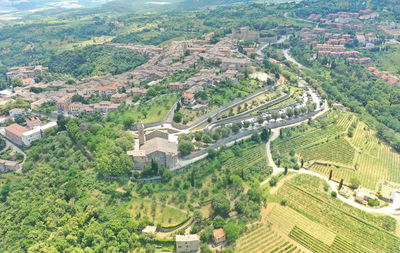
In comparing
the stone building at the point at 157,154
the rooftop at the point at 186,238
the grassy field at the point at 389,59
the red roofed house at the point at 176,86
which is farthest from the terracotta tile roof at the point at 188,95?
the grassy field at the point at 389,59

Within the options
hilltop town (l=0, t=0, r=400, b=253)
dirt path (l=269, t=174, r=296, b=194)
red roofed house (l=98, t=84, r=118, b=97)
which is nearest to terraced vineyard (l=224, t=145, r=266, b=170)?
hilltop town (l=0, t=0, r=400, b=253)

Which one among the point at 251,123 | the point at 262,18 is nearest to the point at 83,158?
the point at 251,123

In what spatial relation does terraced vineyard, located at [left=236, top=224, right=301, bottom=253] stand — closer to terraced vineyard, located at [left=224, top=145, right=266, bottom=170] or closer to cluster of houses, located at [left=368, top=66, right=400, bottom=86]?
terraced vineyard, located at [left=224, top=145, right=266, bottom=170]

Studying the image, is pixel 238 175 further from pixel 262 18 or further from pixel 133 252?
pixel 262 18

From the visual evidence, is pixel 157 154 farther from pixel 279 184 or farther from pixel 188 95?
pixel 188 95

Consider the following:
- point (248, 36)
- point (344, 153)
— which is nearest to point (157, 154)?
point (344, 153)

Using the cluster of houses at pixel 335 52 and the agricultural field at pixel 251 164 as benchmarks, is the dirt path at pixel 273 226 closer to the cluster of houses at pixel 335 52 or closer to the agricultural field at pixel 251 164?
the agricultural field at pixel 251 164

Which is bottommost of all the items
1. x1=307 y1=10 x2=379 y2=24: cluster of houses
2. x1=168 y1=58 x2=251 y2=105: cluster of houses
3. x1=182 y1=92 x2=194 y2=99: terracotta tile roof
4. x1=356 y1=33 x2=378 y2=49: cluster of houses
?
x1=182 y1=92 x2=194 y2=99: terracotta tile roof
